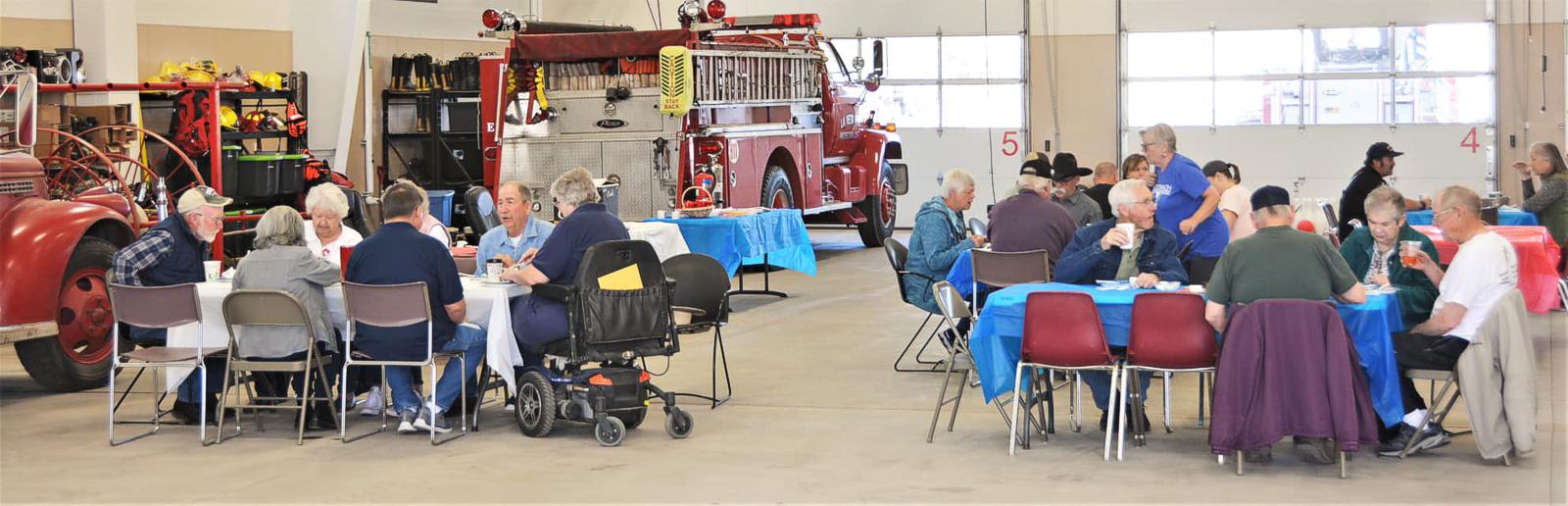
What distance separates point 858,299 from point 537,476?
21.9 ft

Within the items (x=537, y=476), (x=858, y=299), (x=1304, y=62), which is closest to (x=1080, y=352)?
(x=537, y=476)

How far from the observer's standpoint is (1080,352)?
6.20 m

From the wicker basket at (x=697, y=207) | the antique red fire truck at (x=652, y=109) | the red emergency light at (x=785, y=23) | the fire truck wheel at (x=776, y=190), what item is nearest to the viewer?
the wicker basket at (x=697, y=207)

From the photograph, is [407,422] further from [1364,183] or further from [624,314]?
[1364,183]

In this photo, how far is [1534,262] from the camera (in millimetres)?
10078

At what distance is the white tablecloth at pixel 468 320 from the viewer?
691 centimetres

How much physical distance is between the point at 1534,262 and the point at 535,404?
6.52 m

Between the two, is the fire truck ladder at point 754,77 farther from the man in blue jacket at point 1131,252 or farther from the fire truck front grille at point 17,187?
the man in blue jacket at point 1131,252

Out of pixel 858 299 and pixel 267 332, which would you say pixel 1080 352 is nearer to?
pixel 267 332

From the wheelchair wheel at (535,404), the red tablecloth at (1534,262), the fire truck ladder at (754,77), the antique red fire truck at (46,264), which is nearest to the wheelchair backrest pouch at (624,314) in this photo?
the wheelchair wheel at (535,404)

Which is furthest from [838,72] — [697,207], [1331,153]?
[1331,153]

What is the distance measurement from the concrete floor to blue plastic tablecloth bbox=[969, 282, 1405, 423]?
11.0 inches

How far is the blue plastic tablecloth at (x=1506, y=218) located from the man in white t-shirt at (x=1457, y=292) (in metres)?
5.24

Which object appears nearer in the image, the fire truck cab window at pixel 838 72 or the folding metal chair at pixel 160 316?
the folding metal chair at pixel 160 316
